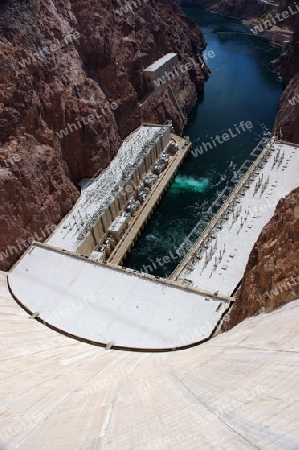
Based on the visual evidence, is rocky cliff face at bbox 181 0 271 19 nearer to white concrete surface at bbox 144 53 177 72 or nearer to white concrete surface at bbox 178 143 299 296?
white concrete surface at bbox 144 53 177 72

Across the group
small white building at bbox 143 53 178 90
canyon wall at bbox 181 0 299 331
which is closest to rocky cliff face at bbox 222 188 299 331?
canyon wall at bbox 181 0 299 331

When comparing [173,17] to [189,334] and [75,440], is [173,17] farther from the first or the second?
[75,440]

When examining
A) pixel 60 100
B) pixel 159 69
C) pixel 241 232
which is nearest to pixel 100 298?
pixel 241 232

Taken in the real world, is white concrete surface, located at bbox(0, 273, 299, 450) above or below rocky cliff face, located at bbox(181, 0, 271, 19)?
below

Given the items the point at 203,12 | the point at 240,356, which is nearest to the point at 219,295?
the point at 240,356
